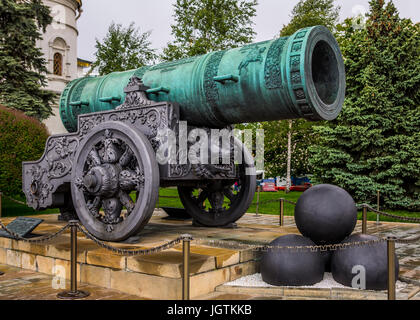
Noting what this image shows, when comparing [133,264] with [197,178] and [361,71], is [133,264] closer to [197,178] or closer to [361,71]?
[197,178]

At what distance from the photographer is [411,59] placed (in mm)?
14766

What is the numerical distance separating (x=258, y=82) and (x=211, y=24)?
16542mm

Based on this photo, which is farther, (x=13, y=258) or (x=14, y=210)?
(x=14, y=210)

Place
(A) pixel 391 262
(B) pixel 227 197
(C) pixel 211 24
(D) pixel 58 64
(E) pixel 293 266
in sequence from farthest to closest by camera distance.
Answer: (D) pixel 58 64
(C) pixel 211 24
(B) pixel 227 197
(E) pixel 293 266
(A) pixel 391 262

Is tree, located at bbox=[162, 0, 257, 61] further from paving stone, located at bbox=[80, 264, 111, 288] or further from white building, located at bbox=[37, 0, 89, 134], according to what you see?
paving stone, located at bbox=[80, 264, 111, 288]

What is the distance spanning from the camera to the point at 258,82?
5023mm

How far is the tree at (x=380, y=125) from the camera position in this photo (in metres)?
14.1

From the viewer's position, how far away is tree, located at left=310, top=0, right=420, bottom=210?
1405 cm

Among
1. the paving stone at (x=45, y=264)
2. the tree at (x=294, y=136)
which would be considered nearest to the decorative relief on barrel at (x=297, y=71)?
the paving stone at (x=45, y=264)

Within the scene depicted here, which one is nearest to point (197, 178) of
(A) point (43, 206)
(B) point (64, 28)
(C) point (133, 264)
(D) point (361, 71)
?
(C) point (133, 264)

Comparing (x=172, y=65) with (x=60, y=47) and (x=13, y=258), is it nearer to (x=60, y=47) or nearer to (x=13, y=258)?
(x=13, y=258)

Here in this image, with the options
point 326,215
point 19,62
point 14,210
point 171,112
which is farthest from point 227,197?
point 19,62

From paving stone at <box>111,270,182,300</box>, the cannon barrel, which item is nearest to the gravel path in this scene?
paving stone at <box>111,270,182,300</box>
